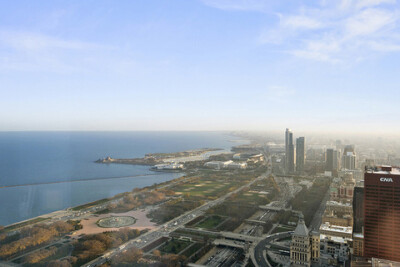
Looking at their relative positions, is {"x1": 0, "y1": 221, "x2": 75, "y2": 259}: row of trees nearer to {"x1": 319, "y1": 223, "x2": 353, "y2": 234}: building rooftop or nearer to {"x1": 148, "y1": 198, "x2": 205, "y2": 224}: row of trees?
{"x1": 148, "y1": 198, "x2": 205, "y2": 224}: row of trees

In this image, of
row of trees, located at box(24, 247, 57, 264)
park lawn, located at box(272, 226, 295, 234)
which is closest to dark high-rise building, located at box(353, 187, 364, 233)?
park lawn, located at box(272, 226, 295, 234)

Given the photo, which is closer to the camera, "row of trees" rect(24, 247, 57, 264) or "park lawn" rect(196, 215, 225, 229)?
"row of trees" rect(24, 247, 57, 264)

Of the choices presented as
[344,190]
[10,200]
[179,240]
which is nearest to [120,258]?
[179,240]

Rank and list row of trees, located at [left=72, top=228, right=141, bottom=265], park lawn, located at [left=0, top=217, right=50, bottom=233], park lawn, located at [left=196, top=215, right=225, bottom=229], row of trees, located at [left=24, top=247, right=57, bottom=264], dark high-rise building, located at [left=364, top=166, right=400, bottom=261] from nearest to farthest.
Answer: dark high-rise building, located at [left=364, top=166, right=400, bottom=261]
row of trees, located at [left=24, top=247, right=57, bottom=264]
row of trees, located at [left=72, top=228, right=141, bottom=265]
park lawn, located at [left=0, top=217, right=50, bottom=233]
park lawn, located at [left=196, top=215, right=225, bottom=229]

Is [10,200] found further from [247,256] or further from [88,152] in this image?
[88,152]

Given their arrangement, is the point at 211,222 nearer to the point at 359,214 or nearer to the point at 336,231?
the point at 336,231

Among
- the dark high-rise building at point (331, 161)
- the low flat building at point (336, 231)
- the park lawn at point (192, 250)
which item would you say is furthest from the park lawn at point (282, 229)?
the dark high-rise building at point (331, 161)
